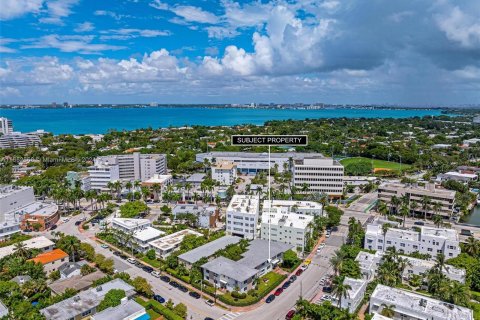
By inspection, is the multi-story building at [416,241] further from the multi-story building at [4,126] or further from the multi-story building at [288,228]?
the multi-story building at [4,126]

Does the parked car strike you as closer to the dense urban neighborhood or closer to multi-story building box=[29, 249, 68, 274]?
the dense urban neighborhood

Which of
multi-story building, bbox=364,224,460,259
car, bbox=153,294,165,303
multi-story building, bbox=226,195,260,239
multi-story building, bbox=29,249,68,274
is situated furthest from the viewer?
multi-story building, bbox=226,195,260,239

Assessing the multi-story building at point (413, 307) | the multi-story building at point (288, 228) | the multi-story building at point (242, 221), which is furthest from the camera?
the multi-story building at point (242, 221)

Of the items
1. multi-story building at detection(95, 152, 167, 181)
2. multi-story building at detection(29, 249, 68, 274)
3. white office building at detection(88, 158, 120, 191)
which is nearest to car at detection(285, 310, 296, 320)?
multi-story building at detection(29, 249, 68, 274)

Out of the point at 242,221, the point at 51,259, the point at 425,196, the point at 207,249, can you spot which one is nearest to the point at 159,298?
the point at 207,249

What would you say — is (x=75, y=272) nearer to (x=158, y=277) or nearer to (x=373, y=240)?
(x=158, y=277)

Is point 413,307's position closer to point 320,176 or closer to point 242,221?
point 242,221

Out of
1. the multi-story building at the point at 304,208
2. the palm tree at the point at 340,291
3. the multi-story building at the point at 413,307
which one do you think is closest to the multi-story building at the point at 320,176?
the multi-story building at the point at 304,208
